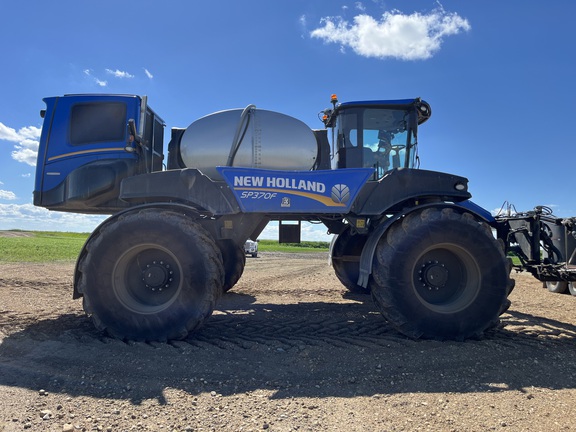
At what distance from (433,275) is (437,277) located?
0.06m

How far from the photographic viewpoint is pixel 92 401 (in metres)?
3.33

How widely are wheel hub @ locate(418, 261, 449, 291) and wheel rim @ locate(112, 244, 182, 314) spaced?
3140 millimetres

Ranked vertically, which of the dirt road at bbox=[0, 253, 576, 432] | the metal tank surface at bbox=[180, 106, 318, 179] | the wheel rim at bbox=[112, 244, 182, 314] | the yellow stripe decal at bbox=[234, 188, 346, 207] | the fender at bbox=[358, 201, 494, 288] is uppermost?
the metal tank surface at bbox=[180, 106, 318, 179]

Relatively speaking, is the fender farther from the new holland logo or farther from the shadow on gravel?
the shadow on gravel

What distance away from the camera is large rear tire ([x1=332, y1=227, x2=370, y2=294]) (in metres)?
7.66

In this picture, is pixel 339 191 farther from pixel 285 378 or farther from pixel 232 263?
pixel 232 263

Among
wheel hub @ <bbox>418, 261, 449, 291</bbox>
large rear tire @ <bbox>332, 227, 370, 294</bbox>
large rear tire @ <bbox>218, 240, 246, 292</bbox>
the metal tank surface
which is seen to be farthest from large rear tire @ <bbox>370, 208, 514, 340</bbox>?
large rear tire @ <bbox>218, 240, 246, 292</bbox>

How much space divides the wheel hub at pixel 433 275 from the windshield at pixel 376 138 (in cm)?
Answer: 164

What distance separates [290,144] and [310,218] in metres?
1.14

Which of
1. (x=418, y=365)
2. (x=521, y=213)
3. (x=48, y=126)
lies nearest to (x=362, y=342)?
(x=418, y=365)

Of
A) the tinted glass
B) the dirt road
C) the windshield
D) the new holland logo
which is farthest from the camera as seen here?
the windshield

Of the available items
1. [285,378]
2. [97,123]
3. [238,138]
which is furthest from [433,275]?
[97,123]

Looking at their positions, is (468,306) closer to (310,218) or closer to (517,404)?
(517,404)

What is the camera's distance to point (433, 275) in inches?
202
